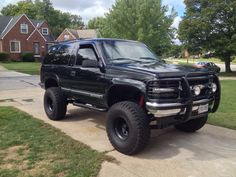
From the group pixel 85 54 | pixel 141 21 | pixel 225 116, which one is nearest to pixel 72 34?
pixel 141 21

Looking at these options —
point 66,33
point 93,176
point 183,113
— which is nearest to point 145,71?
point 183,113

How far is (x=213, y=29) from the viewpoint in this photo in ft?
93.4

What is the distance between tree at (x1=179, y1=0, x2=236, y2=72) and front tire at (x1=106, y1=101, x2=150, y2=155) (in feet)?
77.4

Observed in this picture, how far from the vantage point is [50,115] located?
24.6 feet

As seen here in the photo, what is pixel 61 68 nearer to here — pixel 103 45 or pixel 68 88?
pixel 68 88

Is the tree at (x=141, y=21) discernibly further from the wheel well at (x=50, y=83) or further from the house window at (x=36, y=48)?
the wheel well at (x=50, y=83)

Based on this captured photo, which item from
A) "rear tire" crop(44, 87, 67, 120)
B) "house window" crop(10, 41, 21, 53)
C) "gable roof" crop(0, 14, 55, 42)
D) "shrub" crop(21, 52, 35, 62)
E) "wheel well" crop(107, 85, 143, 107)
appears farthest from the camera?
"gable roof" crop(0, 14, 55, 42)

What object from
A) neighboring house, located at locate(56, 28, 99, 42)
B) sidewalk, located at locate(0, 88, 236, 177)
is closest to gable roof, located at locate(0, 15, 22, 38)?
neighboring house, located at locate(56, 28, 99, 42)

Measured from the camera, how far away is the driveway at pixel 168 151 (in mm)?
4574

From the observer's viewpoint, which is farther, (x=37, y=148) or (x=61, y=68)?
(x=61, y=68)

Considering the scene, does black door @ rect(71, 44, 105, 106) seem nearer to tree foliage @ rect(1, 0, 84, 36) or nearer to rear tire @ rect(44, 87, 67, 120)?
rear tire @ rect(44, 87, 67, 120)

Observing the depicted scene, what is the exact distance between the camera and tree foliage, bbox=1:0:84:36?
3199 inches

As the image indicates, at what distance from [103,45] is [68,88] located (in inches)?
54.3

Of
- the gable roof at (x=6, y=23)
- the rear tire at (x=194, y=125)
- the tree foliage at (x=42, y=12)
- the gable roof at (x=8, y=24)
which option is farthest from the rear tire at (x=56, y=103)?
the tree foliage at (x=42, y=12)
